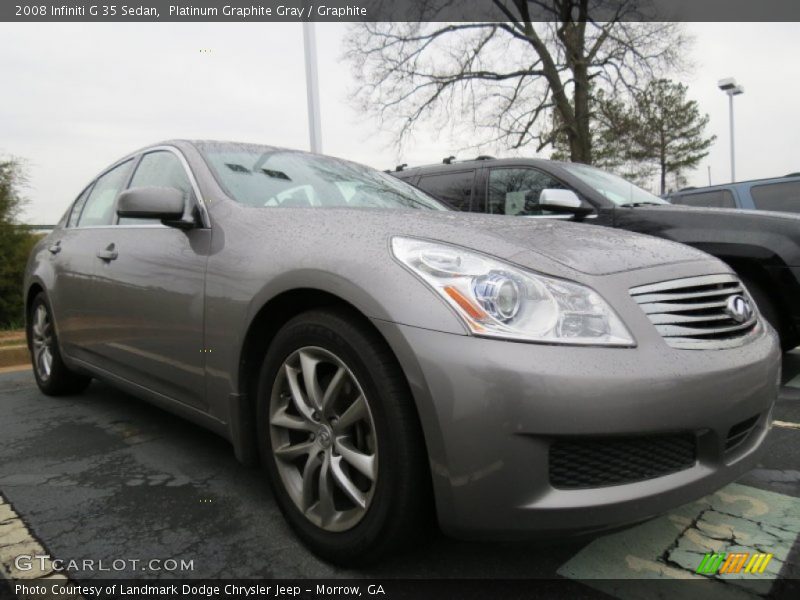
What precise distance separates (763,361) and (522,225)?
2.79ft

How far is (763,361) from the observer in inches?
68.1

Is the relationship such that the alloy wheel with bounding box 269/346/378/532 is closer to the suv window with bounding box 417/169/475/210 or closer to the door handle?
the door handle

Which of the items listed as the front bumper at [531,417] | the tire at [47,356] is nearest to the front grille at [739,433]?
the front bumper at [531,417]

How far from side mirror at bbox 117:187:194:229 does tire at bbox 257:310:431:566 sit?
0.78 meters

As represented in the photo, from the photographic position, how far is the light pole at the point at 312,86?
7578mm

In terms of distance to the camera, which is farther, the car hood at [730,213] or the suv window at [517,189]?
the suv window at [517,189]

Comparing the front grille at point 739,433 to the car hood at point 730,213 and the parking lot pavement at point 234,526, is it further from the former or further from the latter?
the car hood at point 730,213

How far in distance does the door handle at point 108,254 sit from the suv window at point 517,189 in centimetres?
307

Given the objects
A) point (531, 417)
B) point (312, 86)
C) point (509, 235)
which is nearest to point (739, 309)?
point (509, 235)

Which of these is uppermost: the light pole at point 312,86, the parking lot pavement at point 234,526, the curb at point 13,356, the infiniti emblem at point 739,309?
the light pole at point 312,86

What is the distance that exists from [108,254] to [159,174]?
1.57 ft

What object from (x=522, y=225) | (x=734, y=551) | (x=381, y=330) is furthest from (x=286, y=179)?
(x=734, y=551)

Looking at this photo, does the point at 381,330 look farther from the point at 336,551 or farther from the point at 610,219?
the point at 610,219

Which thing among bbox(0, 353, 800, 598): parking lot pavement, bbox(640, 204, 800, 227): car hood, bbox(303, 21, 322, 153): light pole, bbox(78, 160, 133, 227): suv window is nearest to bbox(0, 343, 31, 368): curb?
bbox(78, 160, 133, 227): suv window
